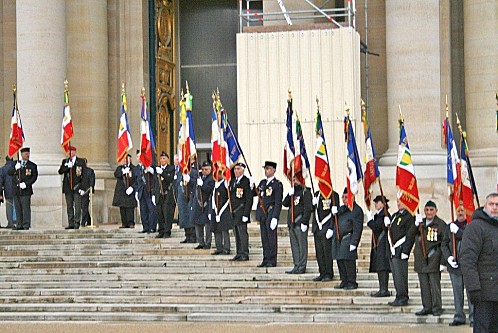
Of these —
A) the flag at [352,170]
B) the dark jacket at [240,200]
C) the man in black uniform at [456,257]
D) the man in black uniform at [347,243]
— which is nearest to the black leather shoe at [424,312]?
the man in black uniform at [456,257]

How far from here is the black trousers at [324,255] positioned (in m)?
17.4

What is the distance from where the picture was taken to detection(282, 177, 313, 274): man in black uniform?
59.0 feet

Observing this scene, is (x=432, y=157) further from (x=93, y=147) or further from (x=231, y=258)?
(x=93, y=147)

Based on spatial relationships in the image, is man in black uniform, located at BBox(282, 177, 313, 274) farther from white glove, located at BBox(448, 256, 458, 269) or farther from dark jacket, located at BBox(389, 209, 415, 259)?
white glove, located at BBox(448, 256, 458, 269)

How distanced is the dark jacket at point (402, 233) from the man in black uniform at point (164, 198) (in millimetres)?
6128

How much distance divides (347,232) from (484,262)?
236 inches

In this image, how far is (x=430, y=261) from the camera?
15.2 m

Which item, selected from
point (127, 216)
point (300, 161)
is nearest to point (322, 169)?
point (300, 161)

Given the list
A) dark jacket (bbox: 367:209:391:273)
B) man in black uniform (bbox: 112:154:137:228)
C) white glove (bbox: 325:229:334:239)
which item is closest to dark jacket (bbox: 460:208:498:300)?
dark jacket (bbox: 367:209:391:273)

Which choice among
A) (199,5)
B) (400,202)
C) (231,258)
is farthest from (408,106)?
(199,5)

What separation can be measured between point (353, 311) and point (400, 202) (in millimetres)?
1679

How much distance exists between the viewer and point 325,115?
23016 mm

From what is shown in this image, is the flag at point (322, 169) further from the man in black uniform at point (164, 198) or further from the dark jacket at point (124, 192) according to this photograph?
the dark jacket at point (124, 192)

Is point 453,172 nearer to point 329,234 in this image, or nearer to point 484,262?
point 329,234
